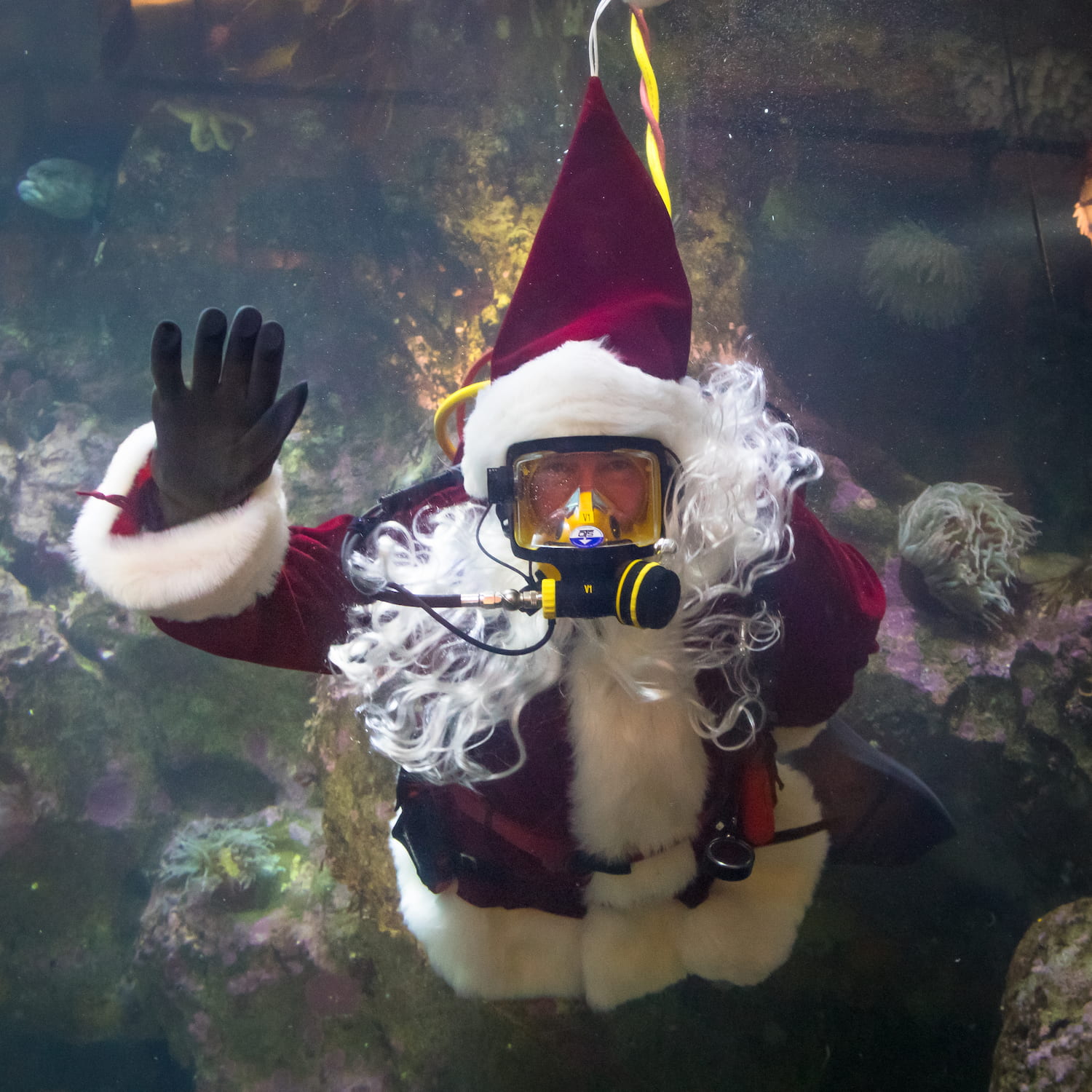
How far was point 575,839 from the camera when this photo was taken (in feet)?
4.57

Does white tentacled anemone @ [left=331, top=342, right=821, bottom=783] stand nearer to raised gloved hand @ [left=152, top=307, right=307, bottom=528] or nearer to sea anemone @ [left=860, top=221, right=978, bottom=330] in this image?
raised gloved hand @ [left=152, top=307, right=307, bottom=528]

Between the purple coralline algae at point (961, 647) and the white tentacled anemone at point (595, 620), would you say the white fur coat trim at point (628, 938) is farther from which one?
the purple coralline algae at point (961, 647)

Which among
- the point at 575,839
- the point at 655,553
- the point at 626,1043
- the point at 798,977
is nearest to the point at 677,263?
the point at 655,553

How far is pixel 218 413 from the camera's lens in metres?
0.97

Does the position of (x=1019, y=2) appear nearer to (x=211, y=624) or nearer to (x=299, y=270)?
(x=211, y=624)

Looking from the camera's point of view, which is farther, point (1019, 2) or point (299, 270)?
point (299, 270)

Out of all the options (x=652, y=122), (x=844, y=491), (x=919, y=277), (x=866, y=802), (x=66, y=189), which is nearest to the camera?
(x=652, y=122)

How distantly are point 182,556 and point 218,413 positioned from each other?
0.25m

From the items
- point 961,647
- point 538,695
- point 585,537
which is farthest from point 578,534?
point 961,647

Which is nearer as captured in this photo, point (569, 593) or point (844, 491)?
point (569, 593)

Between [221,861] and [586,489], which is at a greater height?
[586,489]

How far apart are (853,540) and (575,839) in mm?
2218

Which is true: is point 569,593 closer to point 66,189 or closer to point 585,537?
point 585,537

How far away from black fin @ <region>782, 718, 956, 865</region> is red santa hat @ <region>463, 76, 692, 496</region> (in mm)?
1099
